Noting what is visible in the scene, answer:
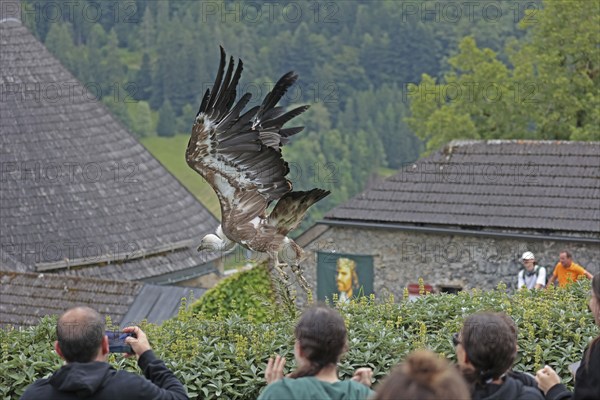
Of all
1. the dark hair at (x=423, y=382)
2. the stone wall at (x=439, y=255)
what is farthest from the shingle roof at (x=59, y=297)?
the dark hair at (x=423, y=382)

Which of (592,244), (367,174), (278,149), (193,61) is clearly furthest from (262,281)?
(193,61)

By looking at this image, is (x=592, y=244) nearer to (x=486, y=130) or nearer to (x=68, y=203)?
(x=68, y=203)

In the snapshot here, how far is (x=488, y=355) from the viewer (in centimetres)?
648

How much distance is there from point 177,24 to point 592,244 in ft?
229

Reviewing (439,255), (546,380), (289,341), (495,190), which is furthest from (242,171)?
(495,190)

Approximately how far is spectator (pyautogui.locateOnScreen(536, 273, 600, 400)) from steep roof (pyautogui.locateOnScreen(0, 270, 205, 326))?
499 inches

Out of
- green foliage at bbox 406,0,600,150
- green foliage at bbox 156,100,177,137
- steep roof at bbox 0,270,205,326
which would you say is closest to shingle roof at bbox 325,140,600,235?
steep roof at bbox 0,270,205,326

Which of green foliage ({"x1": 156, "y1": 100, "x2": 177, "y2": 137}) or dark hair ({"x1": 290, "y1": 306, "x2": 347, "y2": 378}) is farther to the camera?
green foliage ({"x1": 156, "y1": 100, "x2": 177, "y2": 137})

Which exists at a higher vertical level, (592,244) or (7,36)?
(7,36)

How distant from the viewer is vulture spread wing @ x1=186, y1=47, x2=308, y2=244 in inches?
416

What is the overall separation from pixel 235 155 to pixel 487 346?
→ 4519mm

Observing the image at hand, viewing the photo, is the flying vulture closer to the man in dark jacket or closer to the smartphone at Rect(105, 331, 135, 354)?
the smartphone at Rect(105, 331, 135, 354)

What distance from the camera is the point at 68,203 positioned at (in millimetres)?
27828

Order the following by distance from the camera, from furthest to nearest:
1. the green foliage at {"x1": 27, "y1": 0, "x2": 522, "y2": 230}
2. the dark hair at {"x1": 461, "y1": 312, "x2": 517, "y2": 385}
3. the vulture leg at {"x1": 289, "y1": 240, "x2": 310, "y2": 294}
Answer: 1. the green foliage at {"x1": 27, "y1": 0, "x2": 522, "y2": 230}
2. the vulture leg at {"x1": 289, "y1": 240, "x2": 310, "y2": 294}
3. the dark hair at {"x1": 461, "y1": 312, "x2": 517, "y2": 385}
